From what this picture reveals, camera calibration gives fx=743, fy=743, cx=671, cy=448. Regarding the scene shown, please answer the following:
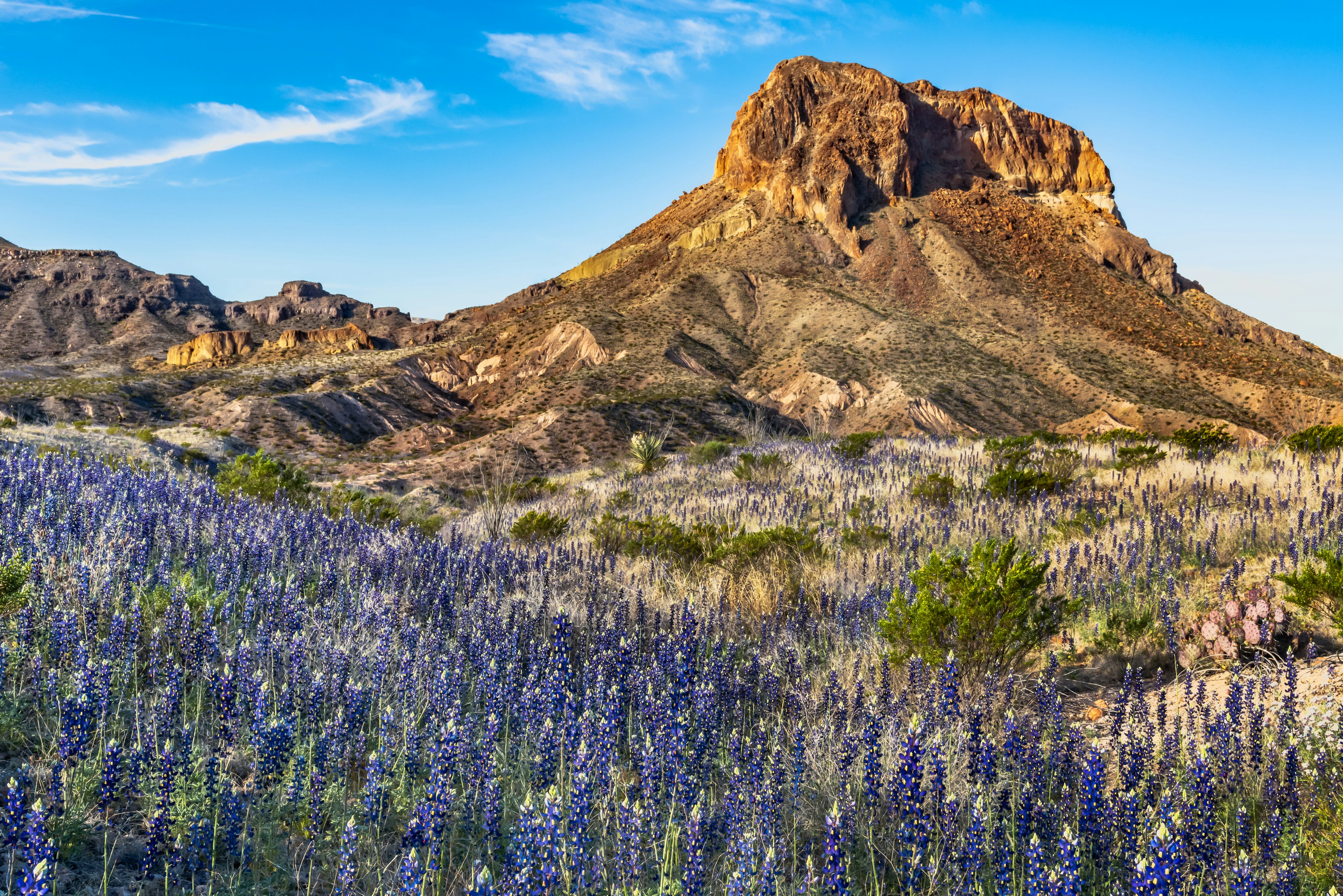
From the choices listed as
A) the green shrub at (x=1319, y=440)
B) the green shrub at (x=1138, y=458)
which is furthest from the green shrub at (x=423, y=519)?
the green shrub at (x=1319, y=440)

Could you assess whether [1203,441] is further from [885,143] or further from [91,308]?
[91,308]

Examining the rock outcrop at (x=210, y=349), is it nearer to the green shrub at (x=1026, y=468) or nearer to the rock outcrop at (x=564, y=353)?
the rock outcrop at (x=564, y=353)

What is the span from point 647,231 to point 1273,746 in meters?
92.6

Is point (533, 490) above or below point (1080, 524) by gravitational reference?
below

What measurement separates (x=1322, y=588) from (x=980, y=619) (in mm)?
2193

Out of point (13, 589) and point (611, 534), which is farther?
point (611, 534)

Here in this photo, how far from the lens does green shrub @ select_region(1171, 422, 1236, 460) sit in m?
12.5

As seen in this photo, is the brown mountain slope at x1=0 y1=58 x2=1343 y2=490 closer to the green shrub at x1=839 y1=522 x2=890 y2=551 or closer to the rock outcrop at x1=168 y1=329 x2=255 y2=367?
the rock outcrop at x1=168 y1=329 x2=255 y2=367

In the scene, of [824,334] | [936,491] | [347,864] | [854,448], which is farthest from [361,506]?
[824,334]

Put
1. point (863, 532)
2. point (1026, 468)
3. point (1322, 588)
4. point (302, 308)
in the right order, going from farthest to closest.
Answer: point (302, 308), point (1026, 468), point (863, 532), point (1322, 588)

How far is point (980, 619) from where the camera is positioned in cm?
521

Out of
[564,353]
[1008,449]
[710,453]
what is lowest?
[710,453]

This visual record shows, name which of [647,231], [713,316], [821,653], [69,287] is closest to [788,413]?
[713,316]

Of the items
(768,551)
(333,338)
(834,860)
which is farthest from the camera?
(333,338)
